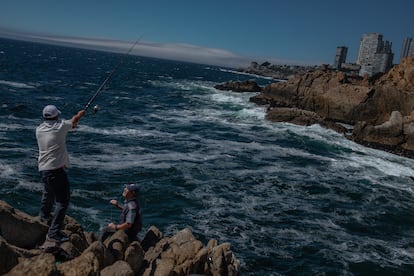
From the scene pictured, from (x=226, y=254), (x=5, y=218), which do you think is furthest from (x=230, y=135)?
(x=5, y=218)

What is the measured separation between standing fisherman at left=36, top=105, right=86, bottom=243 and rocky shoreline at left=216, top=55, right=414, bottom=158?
26.7 meters

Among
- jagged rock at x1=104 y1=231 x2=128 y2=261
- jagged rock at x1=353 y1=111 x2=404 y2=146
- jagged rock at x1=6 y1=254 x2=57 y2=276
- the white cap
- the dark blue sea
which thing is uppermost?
the white cap

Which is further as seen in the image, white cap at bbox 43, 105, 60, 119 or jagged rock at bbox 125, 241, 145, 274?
jagged rock at bbox 125, 241, 145, 274

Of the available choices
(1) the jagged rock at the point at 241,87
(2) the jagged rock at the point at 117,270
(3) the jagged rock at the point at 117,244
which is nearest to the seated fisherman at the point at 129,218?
(3) the jagged rock at the point at 117,244

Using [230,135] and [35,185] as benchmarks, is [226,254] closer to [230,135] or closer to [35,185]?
[35,185]

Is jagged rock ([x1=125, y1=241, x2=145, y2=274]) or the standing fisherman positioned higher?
the standing fisherman

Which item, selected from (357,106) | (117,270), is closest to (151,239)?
(117,270)

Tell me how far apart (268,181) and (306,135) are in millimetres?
13549

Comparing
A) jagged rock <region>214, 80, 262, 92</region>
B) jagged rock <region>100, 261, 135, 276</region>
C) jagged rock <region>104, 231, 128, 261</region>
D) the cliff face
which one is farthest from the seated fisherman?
jagged rock <region>214, 80, 262, 92</region>

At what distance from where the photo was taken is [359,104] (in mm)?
36969

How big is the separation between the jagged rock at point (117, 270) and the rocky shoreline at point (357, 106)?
2638 centimetres

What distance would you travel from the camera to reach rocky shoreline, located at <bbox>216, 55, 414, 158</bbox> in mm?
30203

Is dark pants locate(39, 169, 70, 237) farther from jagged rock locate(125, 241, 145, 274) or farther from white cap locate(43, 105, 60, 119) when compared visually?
jagged rock locate(125, 241, 145, 274)

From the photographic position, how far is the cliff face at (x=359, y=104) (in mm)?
30239
